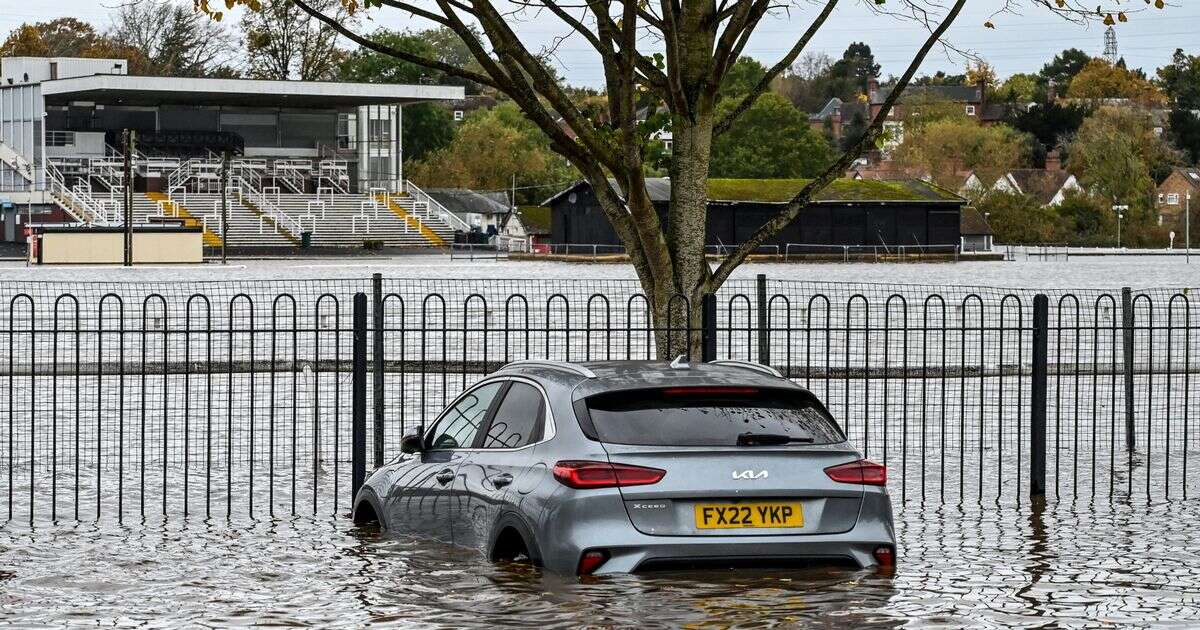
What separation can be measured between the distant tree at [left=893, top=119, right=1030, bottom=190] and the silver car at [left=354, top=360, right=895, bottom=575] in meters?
142

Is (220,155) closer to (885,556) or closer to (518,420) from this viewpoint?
(518,420)

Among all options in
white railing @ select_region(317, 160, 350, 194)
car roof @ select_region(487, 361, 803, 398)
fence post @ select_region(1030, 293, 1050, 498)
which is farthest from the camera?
white railing @ select_region(317, 160, 350, 194)

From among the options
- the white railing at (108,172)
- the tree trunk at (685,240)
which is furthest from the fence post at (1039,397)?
the white railing at (108,172)

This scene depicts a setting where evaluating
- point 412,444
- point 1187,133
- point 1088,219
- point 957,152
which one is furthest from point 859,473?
point 1187,133

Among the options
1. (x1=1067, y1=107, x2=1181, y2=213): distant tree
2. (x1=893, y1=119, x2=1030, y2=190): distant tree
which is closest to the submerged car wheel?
(x1=1067, y1=107, x2=1181, y2=213): distant tree

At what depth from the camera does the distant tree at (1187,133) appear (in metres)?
177

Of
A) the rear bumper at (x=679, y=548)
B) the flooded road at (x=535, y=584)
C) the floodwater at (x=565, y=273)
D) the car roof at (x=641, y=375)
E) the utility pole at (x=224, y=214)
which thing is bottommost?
the flooded road at (x=535, y=584)

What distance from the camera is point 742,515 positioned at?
8.37 meters

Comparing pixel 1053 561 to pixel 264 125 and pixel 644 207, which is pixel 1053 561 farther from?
pixel 264 125

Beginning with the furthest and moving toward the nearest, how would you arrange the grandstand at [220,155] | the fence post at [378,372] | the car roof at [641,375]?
the grandstand at [220,155]
the fence post at [378,372]
the car roof at [641,375]

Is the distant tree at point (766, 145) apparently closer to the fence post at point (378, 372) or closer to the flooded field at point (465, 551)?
the flooded field at point (465, 551)

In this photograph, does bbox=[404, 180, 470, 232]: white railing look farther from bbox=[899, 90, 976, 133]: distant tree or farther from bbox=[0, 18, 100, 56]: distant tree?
bbox=[899, 90, 976, 133]: distant tree

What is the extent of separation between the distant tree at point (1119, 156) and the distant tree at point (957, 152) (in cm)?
670

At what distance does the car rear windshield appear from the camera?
848 cm
